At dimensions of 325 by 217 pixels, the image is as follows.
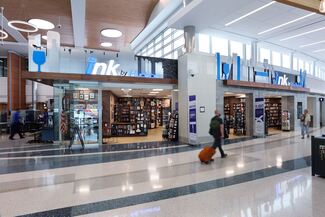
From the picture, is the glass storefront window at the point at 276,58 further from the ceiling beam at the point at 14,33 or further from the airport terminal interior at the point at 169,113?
the ceiling beam at the point at 14,33

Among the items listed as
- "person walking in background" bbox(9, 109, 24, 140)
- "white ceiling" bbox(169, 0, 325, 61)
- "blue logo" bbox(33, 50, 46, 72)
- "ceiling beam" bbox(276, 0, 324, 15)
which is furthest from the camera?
"person walking in background" bbox(9, 109, 24, 140)

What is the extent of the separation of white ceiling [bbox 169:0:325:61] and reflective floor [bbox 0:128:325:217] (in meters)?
5.32

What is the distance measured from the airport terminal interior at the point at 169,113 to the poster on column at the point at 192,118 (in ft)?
0.15

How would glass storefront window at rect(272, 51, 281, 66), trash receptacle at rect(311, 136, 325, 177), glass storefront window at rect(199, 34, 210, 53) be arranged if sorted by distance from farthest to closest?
glass storefront window at rect(272, 51, 281, 66), glass storefront window at rect(199, 34, 210, 53), trash receptacle at rect(311, 136, 325, 177)

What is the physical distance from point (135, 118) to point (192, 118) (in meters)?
6.25

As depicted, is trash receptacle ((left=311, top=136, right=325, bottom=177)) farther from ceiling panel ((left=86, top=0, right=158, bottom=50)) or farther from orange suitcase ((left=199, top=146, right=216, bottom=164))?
ceiling panel ((left=86, top=0, right=158, bottom=50))

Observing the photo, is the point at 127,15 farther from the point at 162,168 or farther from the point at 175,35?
the point at 162,168

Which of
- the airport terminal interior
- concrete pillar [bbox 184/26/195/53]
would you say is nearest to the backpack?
the airport terminal interior

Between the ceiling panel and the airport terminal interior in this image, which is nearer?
the airport terminal interior

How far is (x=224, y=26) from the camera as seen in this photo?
36.6 ft

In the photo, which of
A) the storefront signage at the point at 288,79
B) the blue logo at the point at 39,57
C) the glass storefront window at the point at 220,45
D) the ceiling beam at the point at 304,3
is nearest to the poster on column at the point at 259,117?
the storefront signage at the point at 288,79

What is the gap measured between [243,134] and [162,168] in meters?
7.96

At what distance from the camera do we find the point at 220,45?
509 inches

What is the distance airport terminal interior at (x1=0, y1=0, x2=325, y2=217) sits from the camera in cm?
378
